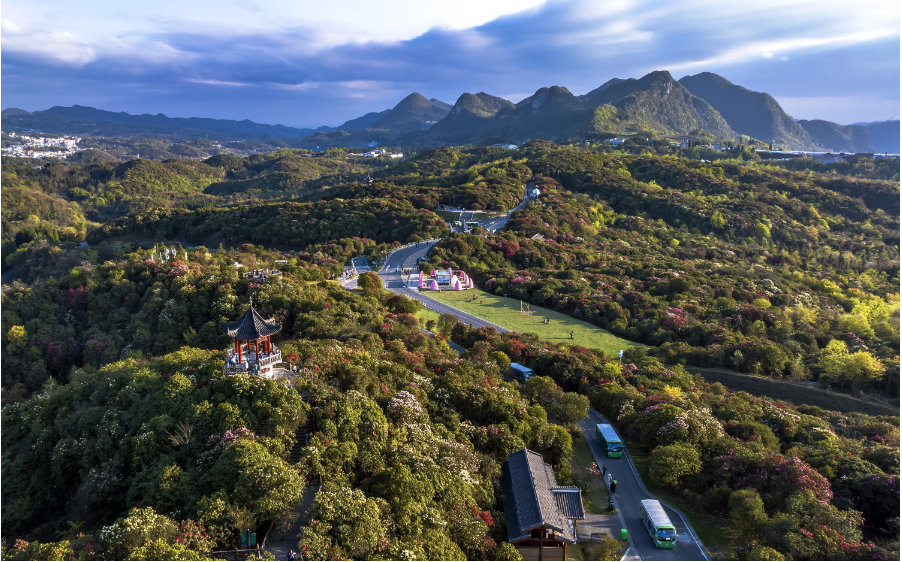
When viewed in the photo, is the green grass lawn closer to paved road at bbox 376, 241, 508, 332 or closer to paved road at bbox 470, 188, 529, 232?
paved road at bbox 376, 241, 508, 332

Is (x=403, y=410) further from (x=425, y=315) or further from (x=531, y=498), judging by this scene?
(x=425, y=315)

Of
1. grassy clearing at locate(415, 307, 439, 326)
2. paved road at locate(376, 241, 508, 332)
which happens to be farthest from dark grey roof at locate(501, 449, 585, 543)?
paved road at locate(376, 241, 508, 332)

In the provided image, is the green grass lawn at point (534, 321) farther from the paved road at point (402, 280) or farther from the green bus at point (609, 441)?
the green bus at point (609, 441)

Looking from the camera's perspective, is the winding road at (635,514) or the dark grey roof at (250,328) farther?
the dark grey roof at (250,328)

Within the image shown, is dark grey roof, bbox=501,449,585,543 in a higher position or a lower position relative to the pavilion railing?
lower

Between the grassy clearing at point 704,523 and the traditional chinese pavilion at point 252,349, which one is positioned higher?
the traditional chinese pavilion at point 252,349

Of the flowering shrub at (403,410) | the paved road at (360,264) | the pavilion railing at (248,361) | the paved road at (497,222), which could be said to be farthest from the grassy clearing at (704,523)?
the paved road at (497,222)

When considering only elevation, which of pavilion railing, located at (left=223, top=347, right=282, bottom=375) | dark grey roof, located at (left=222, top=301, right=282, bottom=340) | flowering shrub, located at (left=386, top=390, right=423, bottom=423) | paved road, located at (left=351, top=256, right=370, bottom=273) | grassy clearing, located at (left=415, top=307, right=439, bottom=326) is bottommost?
grassy clearing, located at (left=415, top=307, right=439, bottom=326)
